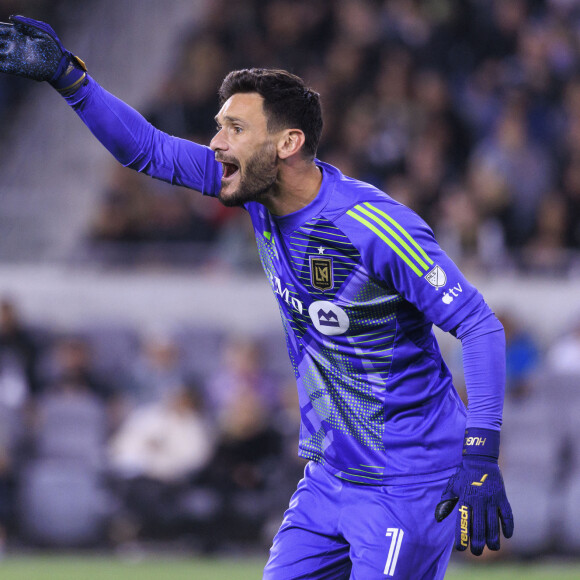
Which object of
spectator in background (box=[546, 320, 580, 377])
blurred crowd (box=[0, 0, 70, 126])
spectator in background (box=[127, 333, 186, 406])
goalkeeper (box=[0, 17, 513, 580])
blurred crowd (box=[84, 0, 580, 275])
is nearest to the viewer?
goalkeeper (box=[0, 17, 513, 580])

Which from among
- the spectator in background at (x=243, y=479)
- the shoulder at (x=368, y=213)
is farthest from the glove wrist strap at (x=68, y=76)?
the spectator in background at (x=243, y=479)

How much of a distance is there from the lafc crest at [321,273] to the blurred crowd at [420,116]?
5.23 m

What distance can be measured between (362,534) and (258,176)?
3.96 ft

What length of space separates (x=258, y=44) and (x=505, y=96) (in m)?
2.57

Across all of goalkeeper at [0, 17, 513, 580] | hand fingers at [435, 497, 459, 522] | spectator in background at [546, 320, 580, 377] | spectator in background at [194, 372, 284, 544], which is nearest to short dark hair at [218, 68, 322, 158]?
goalkeeper at [0, 17, 513, 580]

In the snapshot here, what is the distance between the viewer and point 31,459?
8086mm

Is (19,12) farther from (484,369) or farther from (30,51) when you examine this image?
(484,369)

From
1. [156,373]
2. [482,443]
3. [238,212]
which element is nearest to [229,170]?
[482,443]

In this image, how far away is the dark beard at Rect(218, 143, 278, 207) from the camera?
357 cm

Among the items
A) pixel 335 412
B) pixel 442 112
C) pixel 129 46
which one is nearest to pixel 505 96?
pixel 442 112

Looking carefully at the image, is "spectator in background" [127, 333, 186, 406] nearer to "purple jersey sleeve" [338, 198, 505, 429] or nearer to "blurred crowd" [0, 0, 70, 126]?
"blurred crowd" [0, 0, 70, 126]

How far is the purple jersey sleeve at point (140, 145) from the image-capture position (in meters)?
3.74

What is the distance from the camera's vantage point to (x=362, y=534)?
3.55 meters

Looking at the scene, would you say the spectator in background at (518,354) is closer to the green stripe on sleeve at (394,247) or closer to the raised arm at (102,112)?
the raised arm at (102,112)
